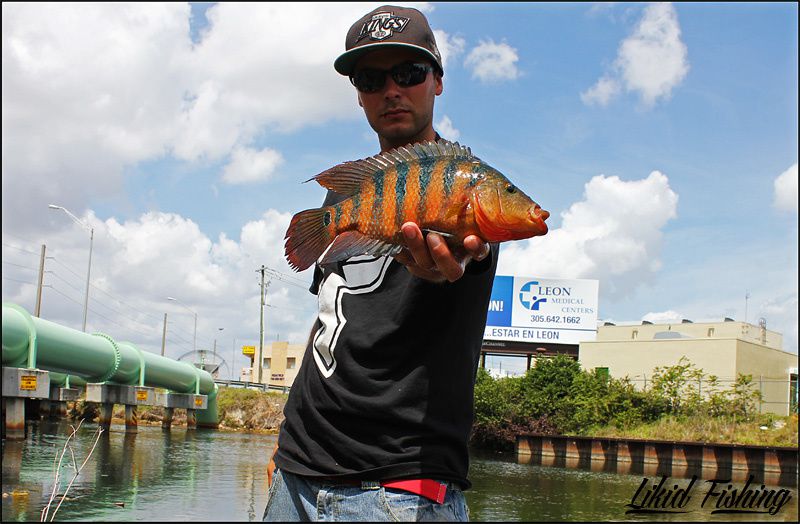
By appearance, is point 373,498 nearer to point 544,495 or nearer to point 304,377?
point 304,377

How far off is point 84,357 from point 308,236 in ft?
67.5

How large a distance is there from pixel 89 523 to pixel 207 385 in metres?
23.5

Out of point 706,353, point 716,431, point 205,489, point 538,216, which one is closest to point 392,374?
point 538,216

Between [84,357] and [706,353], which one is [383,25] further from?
[706,353]

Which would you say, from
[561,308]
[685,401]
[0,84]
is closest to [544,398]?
[685,401]

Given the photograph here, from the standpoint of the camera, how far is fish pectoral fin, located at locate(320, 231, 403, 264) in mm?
1979

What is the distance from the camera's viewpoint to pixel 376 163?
2156 millimetres

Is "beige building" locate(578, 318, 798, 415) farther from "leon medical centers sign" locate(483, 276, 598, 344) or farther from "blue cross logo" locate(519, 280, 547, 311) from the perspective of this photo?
→ "blue cross logo" locate(519, 280, 547, 311)

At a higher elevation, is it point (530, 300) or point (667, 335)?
point (530, 300)

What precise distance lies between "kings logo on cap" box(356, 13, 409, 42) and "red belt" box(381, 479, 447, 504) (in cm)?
127

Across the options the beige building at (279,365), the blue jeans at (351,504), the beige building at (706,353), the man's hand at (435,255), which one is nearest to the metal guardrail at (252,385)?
the beige building at (279,365)

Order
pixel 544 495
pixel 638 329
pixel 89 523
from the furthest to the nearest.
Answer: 1. pixel 638 329
2. pixel 544 495
3. pixel 89 523

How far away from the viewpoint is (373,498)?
77.4 inches

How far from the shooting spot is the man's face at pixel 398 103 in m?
2.26
